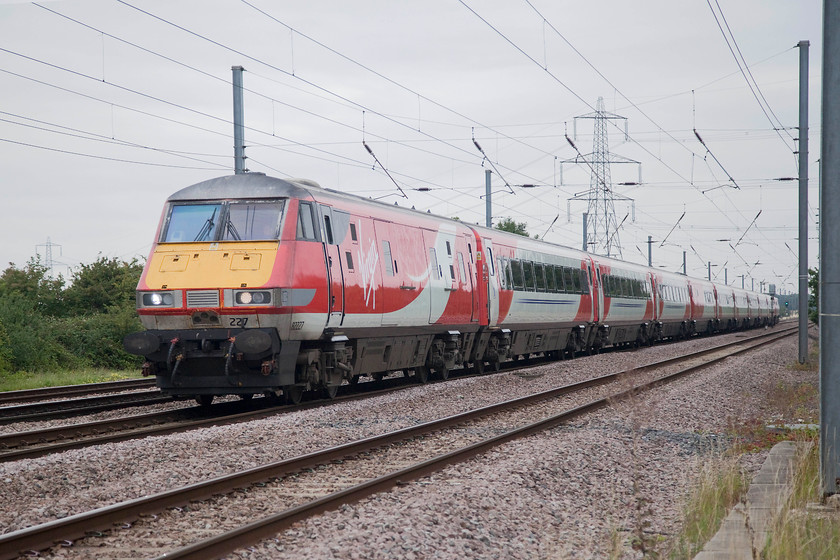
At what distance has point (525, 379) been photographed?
20031 millimetres

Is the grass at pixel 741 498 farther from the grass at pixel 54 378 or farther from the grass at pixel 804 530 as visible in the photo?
the grass at pixel 54 378

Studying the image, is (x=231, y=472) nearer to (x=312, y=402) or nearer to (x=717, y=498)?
(x=717, y=498)

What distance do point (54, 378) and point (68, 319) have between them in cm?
722

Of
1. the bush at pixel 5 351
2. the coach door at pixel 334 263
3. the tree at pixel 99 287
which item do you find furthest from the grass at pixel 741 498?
the tree at pixel 99 287

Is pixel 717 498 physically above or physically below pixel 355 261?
below

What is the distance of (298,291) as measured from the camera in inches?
516

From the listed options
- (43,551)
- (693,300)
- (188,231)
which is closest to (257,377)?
(188,231)

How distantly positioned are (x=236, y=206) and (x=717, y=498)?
8.50 metres

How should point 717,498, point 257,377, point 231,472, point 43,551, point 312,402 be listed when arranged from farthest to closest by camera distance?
point 312,402 < point 257,377 < point 231,472 < point 717,498 < point 43,551

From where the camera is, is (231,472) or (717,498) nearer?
(717,498)

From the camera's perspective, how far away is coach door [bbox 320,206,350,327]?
1400cm

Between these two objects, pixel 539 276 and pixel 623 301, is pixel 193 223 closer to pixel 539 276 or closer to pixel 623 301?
pixel 539 276

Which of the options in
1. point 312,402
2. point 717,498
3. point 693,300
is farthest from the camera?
point 693,300

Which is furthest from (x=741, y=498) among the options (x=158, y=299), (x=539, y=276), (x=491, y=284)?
(x=539, y=276)
